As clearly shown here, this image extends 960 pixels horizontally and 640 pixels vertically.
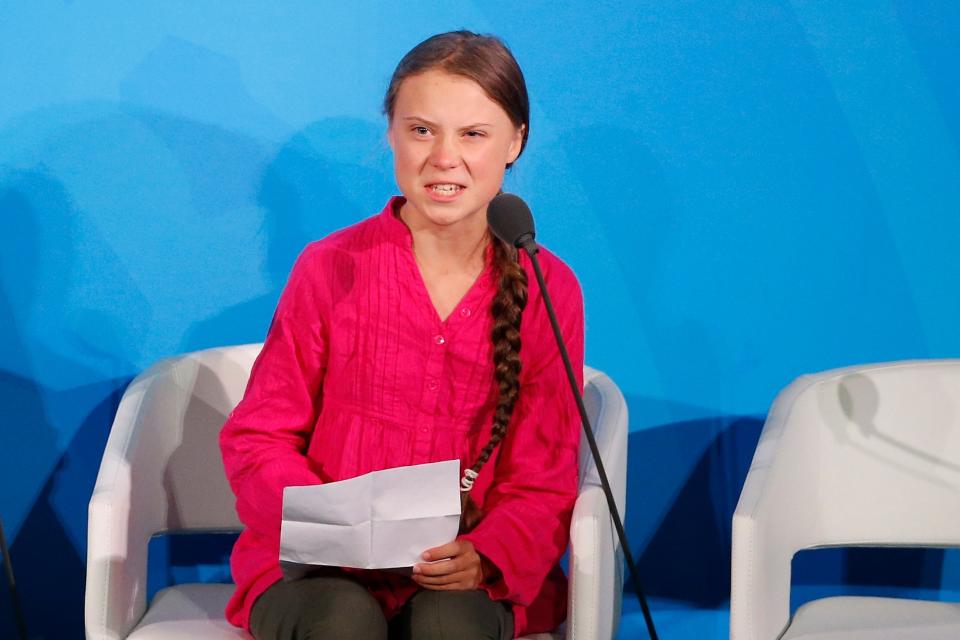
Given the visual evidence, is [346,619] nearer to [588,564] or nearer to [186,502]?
[588,564]

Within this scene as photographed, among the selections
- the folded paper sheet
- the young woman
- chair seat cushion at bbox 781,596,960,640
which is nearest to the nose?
the young woman

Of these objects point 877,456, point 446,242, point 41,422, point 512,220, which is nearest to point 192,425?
point 41,422

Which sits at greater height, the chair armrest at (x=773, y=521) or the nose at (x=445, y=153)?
the nose at (x=445, y=153)

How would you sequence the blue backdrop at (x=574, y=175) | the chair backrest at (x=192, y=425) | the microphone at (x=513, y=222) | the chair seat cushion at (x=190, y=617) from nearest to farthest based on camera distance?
1. the microphone at (x=513, y=222)
2. the chair seat cushion at (x=190, y=617)
3. the chair backrest at (x=192, y=425)
4. the blue backdrop at (x=574, y=175)

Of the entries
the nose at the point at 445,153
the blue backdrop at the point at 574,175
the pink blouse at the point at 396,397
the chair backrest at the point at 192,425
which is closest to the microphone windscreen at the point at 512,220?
the nose at the point at 445,153

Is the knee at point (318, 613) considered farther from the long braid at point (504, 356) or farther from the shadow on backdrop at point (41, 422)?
the shadow on backdrop at point (41, 422)

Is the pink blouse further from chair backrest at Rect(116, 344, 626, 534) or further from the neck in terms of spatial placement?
chair backrest at Rect(116, 344, 626, 534)

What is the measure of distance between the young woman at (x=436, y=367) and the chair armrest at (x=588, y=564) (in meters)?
0.06


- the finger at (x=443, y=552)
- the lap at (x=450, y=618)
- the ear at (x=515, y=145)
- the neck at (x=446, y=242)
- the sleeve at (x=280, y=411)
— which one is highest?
the ear at (x=515, y=145)

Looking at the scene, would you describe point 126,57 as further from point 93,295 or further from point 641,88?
point 641,88

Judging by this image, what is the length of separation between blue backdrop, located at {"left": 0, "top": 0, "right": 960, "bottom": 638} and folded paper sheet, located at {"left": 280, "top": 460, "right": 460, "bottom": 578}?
2.87ft

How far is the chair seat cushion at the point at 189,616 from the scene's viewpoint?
202 cm

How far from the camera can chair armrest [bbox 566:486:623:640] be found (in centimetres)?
192

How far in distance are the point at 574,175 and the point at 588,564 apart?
89cm
